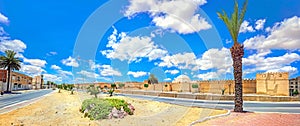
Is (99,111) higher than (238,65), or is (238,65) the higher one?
(238,65)

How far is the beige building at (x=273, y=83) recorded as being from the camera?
95.7 feet

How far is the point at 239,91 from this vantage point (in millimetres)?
16766

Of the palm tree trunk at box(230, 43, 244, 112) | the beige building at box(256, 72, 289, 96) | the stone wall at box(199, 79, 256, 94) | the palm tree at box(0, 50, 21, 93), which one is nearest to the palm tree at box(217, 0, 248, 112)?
the palm tree trunk at box(230, 43, 244, 112)

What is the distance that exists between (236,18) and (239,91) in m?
4.96

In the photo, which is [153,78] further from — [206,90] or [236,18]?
[236,18]

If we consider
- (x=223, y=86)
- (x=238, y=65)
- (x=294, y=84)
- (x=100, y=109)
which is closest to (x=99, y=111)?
(x=100, y=109)

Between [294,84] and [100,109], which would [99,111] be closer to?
[100,109]

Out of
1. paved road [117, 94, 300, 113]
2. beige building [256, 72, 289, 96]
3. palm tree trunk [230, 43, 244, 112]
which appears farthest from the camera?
beige building [256, 72, 289, 96]

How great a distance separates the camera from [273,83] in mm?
30406

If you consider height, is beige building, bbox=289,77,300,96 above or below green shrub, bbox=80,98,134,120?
above

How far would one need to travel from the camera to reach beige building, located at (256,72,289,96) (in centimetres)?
2917

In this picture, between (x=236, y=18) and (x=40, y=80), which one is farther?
(x=40, y=80)

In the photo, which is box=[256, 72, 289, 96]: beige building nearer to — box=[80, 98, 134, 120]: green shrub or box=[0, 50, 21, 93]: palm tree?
box=[80, 98, 134, 120]: green shrub

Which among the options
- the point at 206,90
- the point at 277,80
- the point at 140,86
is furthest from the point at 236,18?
the point at 140,86
